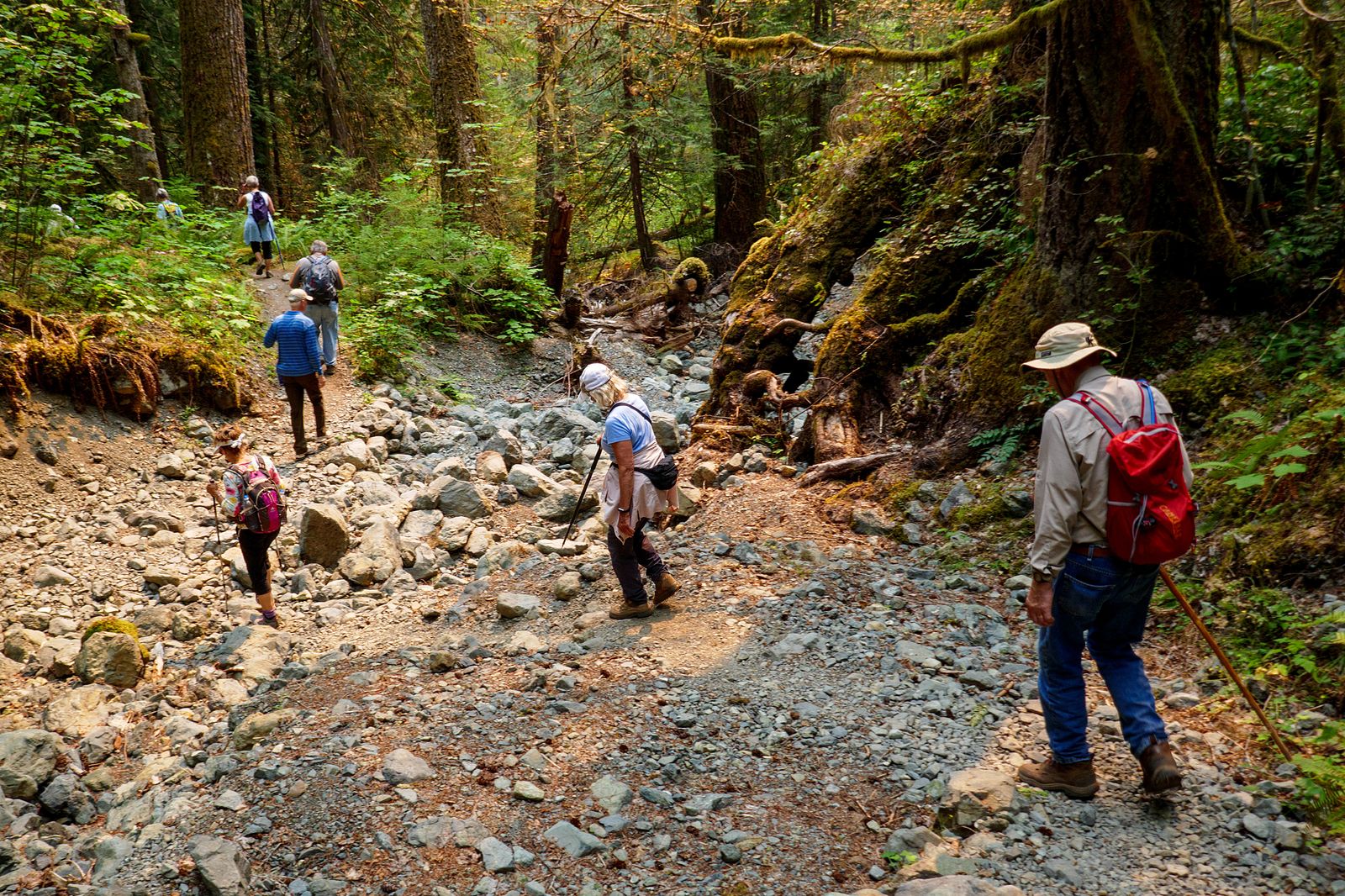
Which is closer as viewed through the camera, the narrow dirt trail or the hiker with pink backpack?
the hiker with pink backpack

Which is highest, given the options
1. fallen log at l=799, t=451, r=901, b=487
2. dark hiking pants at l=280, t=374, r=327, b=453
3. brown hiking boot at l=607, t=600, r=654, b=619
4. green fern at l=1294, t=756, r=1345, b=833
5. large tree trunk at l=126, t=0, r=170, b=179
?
large tree trunk at l=126, t=0, r=170, b=179

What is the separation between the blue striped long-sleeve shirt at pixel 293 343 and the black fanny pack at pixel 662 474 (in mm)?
5261

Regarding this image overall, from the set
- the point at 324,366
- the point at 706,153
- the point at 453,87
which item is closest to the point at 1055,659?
the point at 324,366

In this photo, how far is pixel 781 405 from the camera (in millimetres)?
9266

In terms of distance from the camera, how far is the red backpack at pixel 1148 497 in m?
3.32

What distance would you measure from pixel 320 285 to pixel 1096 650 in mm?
10161

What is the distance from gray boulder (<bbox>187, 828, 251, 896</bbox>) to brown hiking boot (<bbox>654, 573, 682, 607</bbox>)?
3.13 meters

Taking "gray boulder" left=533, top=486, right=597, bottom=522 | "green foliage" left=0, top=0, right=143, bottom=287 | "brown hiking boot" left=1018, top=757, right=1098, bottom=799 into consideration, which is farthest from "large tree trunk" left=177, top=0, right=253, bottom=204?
"brown hiking boot" left=1018, top=757, right=1098, bottom=799

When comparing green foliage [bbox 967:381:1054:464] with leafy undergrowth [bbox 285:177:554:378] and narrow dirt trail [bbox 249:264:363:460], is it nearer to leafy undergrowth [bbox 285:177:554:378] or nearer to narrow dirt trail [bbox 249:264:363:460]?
narrow dirt trail [bbox 249:264:363:460]

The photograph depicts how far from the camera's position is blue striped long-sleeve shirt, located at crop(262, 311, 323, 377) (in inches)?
357

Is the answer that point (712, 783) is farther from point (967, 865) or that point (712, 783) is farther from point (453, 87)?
point (453, 87)

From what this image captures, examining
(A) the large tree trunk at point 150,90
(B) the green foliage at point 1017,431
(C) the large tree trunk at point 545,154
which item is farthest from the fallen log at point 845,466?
(A) the large tree trunk at point 150,90

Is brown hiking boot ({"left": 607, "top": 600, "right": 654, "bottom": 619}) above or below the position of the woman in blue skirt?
below

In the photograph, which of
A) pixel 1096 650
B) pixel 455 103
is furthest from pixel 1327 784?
pixel 455 103
